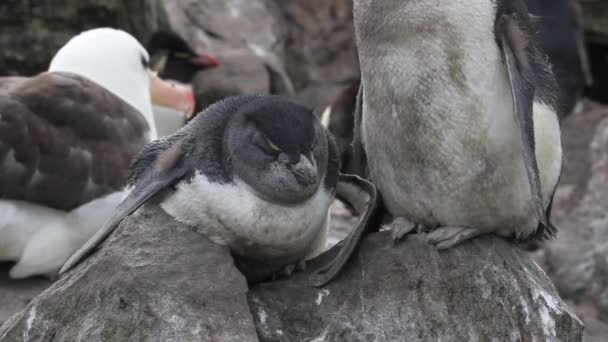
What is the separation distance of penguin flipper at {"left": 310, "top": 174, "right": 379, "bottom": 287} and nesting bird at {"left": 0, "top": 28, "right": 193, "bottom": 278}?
1.78 meters

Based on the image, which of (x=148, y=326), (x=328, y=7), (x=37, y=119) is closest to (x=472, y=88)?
(x=148, y=326)

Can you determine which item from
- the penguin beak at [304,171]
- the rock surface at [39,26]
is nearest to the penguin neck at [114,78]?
the rock surface at [39,26]

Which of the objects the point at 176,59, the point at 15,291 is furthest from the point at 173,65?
the point at 15,291

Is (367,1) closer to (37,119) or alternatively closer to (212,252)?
(212,252)

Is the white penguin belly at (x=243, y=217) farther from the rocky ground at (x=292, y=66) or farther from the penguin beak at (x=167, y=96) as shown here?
the penguin beak at (x=167, y=96)

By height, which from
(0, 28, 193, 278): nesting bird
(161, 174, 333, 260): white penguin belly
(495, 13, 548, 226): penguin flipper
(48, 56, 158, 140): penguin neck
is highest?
(495, 13, 548, 226): penguin flipper

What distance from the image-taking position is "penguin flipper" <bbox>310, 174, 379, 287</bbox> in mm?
3971

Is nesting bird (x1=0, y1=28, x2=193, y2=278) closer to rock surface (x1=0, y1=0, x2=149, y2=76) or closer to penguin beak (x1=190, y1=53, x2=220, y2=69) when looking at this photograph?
rock surface (x1=0, y1=0, x2=149, y2=76)

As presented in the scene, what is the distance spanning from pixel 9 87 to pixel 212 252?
2.42m

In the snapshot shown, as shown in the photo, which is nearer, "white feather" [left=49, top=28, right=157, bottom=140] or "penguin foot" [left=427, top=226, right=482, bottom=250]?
"penguin foot" [left=427, top=226, right=482, bottom=250]

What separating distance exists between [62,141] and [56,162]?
4.6 inches

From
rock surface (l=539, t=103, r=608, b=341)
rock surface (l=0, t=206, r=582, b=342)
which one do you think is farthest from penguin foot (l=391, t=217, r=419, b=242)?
rock surface (l=539, t=103, r=608, b=341)

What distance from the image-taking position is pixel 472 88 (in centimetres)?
380

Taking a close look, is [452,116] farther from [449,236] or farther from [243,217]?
[243,217]
